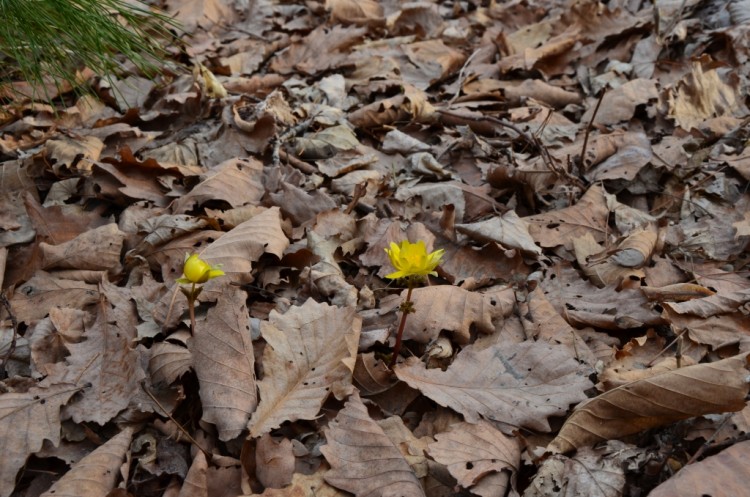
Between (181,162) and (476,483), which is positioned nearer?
(476,483)

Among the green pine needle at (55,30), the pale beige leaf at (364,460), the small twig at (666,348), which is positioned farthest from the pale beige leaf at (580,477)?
the green pine needle at (55,30)

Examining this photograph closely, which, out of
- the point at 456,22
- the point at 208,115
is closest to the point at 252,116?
the point at 208,115

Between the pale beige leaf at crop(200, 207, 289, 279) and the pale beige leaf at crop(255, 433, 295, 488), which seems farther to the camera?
the pale beige leaf at crop(200, 207, 289, 279)

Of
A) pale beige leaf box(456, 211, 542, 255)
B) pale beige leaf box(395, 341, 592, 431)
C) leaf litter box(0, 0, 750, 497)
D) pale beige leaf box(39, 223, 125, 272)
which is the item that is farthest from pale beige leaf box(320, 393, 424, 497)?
pale beige leaf box(39, 223, 125, 272)

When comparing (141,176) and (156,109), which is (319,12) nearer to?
(156,109)

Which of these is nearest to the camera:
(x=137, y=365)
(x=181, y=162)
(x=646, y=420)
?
(x=646, y=420)

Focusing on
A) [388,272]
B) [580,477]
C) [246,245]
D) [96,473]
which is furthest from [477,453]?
[246,245]

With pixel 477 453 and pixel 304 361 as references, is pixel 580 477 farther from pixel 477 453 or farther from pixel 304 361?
pixel 304 361

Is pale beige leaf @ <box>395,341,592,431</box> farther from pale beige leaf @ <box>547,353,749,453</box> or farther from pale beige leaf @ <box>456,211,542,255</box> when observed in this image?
pale beige leaf @ <box>456,211,542,255</box>
